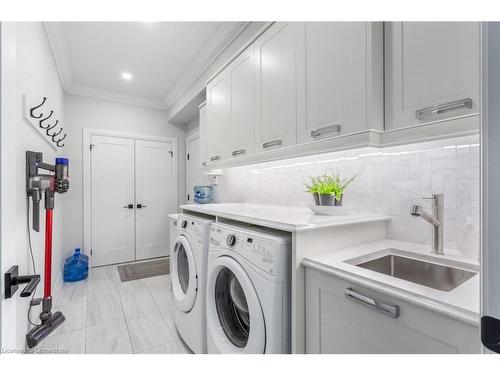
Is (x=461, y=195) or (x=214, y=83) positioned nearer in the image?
(x=461, y=195)

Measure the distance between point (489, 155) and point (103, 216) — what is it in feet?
13.5

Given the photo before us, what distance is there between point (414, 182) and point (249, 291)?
3.42 feet

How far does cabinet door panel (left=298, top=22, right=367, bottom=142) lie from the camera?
114 centimetres

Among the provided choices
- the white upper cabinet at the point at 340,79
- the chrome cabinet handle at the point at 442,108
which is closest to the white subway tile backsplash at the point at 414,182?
the chrome cabinet handle at the point at 442,108

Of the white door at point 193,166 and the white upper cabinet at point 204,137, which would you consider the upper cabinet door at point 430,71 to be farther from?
the white door at point 193,166

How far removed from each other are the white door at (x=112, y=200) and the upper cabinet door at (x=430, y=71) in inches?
144

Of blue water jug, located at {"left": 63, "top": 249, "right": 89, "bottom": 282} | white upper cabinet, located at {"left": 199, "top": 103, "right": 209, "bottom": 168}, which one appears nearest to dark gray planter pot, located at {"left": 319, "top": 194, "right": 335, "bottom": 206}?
white upper cabinet, located at {"left": 199, "top": 103, "right": 209, "bottom": 168}

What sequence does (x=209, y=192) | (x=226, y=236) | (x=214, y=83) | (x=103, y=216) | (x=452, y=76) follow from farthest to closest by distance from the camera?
(x=103, y=216) → (x=209, y=192) → (x=214, y=83) → (x=226, y=236) → (x=452, y=76)

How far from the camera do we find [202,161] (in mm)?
2795

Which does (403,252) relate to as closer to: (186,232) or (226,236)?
(226,236)

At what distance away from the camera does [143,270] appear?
3.39 meters

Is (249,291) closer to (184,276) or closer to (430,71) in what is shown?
(184,276)

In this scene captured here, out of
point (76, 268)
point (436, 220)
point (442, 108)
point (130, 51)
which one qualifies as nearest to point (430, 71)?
point (442, 108)
